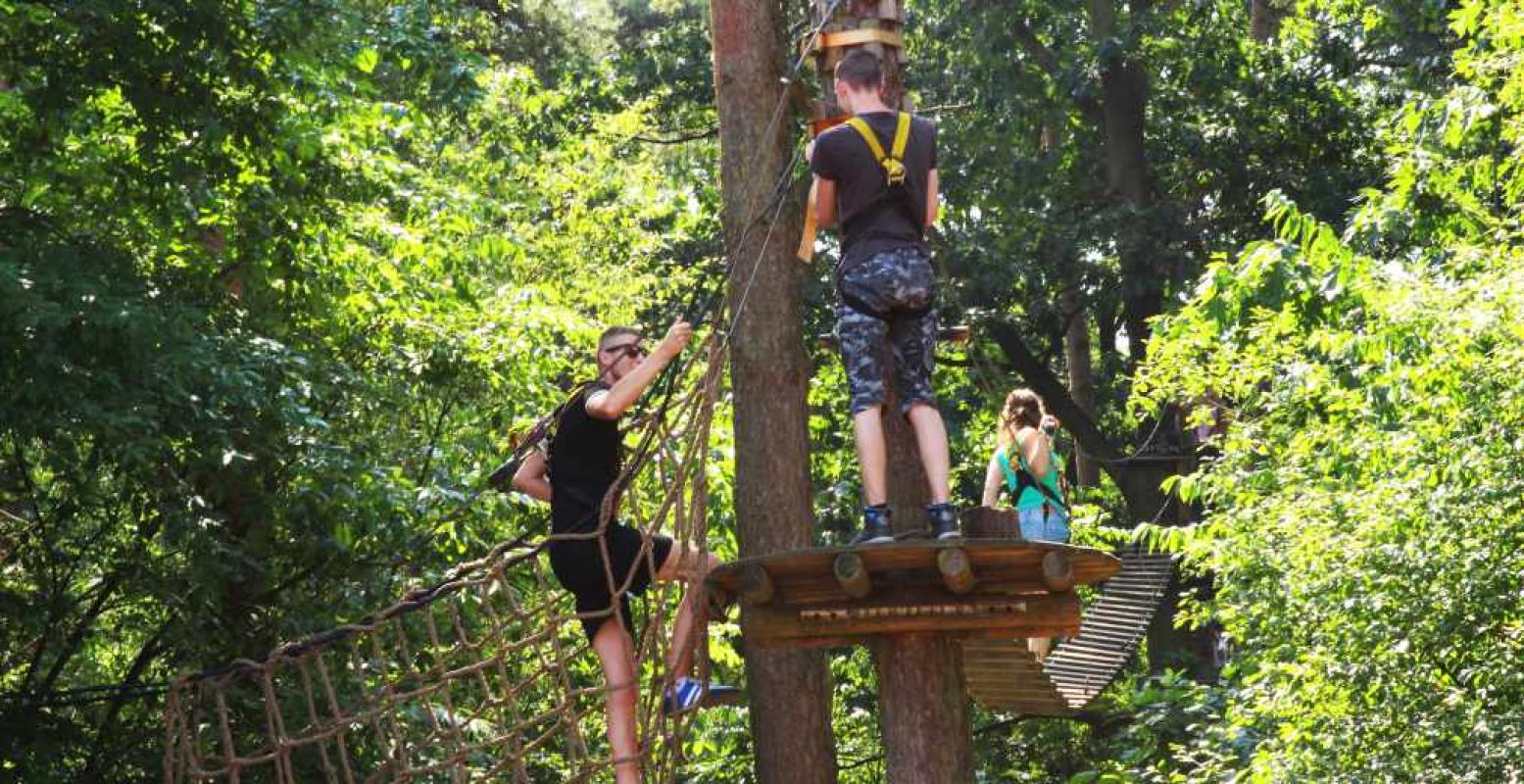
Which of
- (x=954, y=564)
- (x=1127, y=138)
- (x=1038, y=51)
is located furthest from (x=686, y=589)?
(x=1038, y=51)

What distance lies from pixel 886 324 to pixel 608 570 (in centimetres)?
90

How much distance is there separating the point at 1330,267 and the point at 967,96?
712 cm

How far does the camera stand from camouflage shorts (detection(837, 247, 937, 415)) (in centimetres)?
523

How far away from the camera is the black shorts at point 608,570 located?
5555 millimetres

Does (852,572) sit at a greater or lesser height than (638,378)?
lesser

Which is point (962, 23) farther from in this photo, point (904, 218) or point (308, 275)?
point (904, 218)

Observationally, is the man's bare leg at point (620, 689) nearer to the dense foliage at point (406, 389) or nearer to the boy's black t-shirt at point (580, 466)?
the boy's black t-shirt at point (580, 466)

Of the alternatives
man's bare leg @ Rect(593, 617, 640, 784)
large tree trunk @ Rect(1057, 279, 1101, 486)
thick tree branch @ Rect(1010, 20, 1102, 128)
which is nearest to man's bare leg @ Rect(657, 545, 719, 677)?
man's bare leg @ Rect(593, 617, 640, 784)

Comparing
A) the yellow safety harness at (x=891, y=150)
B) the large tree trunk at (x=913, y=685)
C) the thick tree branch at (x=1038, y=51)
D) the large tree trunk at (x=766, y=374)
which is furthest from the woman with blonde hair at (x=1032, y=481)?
the thick tree branch at (x=1038, y=51)

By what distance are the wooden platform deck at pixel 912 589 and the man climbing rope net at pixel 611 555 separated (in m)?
0.34

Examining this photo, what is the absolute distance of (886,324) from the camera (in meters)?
5.28

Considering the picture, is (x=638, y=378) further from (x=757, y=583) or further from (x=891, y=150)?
(x=891, y=150)

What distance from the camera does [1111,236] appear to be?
52.9ft

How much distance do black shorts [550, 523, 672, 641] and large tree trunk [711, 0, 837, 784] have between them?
0.40 m
